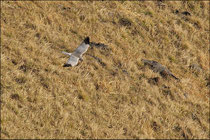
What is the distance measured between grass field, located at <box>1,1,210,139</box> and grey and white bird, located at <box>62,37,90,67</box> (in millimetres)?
206

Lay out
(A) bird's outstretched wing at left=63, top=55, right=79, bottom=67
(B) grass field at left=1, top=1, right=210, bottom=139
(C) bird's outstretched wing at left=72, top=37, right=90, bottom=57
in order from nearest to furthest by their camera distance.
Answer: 1. (B) grass field at left=1, top=1, right=210, bottom=139
2. (A) bird's outstretched wing at left=63, top=55, right=79, bottom=67
3. (C) bird's outstretched wing at left=72, top=37, right=90, bottom=57

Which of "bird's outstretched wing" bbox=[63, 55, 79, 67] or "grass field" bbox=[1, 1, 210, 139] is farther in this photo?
"bird's outstretched wing" bbox=[63, 55, 79, 67]

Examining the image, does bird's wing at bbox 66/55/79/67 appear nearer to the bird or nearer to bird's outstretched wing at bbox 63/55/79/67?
bird's outstretched wing at bbox 63/55/79/67

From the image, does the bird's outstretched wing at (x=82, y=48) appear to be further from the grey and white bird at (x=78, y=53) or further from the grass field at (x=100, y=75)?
the grass field at (x=100, y=75)

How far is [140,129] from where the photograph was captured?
303 inches

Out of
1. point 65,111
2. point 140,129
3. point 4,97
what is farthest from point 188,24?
point 4,97

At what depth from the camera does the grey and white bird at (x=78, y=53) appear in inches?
361

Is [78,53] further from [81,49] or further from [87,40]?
[87,40]

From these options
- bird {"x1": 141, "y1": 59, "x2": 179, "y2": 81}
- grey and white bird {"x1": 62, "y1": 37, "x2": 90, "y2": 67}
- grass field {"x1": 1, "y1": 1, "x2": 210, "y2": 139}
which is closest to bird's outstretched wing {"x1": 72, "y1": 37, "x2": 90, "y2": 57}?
grey and white bird {"x1": 62, "y1": 37, "x2": 90, "y2": 67}

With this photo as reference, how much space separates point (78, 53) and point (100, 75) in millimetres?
1205

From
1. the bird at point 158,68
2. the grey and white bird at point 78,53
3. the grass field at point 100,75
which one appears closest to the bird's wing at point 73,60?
the grey and white bird at point 78,53

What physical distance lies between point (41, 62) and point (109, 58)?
2.64 meters

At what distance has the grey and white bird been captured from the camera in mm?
9172

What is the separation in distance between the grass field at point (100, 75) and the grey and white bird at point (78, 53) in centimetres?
21
